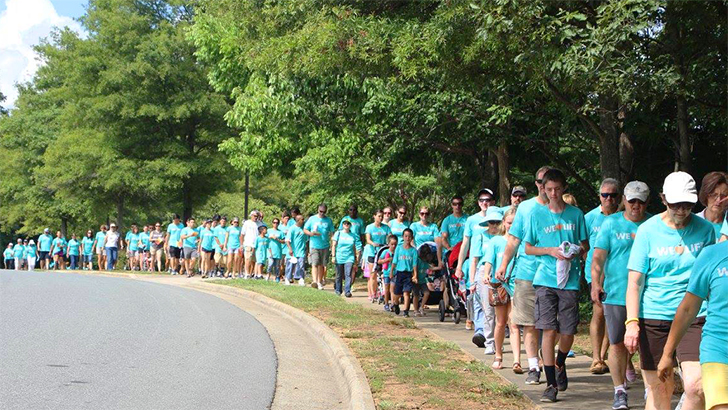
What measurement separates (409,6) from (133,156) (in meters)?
35.8

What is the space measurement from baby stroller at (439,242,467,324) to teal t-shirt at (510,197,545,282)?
497 centimetres

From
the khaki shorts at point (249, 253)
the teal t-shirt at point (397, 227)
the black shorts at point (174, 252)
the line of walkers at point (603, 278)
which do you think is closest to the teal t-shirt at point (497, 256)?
the line of walkers at point (603, 278)

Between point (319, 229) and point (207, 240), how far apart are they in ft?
27.0

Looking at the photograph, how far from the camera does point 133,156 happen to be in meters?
47.5

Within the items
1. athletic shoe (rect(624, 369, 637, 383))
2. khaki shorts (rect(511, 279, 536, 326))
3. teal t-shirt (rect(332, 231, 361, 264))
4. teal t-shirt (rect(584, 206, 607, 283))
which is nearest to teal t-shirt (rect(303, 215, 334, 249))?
teal t-shirt (rect(332, 231, 361, 264))

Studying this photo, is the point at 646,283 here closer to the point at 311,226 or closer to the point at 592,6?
the point at 592,6

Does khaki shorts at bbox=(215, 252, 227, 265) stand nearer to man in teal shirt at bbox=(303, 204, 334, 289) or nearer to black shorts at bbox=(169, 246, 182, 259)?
black shorts at bbox=(169, 246, 182, 259)

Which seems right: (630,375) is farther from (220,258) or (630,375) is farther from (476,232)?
(220,258)

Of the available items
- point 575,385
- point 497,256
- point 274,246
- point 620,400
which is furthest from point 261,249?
point 620,400

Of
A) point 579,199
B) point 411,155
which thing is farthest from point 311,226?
point 579,199

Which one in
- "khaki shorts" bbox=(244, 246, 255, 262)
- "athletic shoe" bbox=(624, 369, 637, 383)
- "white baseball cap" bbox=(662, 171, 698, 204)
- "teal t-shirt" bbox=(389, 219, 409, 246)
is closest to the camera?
"white baseball cap" bbox=(662, 171, 698, 204)

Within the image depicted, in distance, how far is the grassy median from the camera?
8609mm

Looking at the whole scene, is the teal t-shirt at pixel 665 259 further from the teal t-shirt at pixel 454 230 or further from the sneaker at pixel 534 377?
the teal t-shirt at pixel 454 230

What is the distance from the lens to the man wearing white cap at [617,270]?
8.09 m
